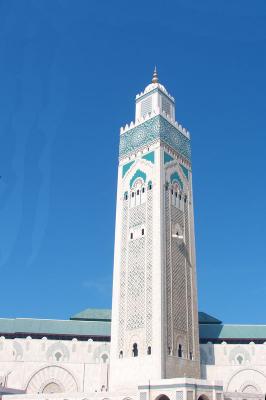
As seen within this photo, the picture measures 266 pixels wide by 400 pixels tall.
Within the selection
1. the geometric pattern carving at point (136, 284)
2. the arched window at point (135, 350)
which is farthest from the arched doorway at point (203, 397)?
the geometric pattern carving at point (136, 284)

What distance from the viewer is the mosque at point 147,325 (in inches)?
770

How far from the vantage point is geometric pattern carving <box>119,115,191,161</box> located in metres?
23.6

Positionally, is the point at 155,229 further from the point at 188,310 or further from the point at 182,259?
the point at 188,310

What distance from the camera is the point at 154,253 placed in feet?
68.2

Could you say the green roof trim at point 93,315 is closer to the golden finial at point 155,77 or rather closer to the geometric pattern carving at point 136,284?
the geometric pattern carving at point 136,284

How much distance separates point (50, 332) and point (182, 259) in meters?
8.10

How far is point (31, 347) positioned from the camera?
953 inches

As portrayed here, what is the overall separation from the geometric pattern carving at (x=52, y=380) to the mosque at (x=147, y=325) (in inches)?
1.9

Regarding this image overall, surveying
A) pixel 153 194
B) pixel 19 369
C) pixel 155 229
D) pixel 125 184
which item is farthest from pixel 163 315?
pixel 19 369

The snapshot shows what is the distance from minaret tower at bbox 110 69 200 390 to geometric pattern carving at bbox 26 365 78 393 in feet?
15.2

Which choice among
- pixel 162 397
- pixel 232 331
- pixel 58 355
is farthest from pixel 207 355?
pixel 58 355

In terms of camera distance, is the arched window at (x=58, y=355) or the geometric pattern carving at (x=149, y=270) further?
the arched window at (x=58, y=355)

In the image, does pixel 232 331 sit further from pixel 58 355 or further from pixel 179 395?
pixel 179 395

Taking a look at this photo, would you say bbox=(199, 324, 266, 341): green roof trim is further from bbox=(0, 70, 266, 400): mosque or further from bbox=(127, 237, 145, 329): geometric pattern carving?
bbox=(127, 237, 145, 329): geometric pattern carving
